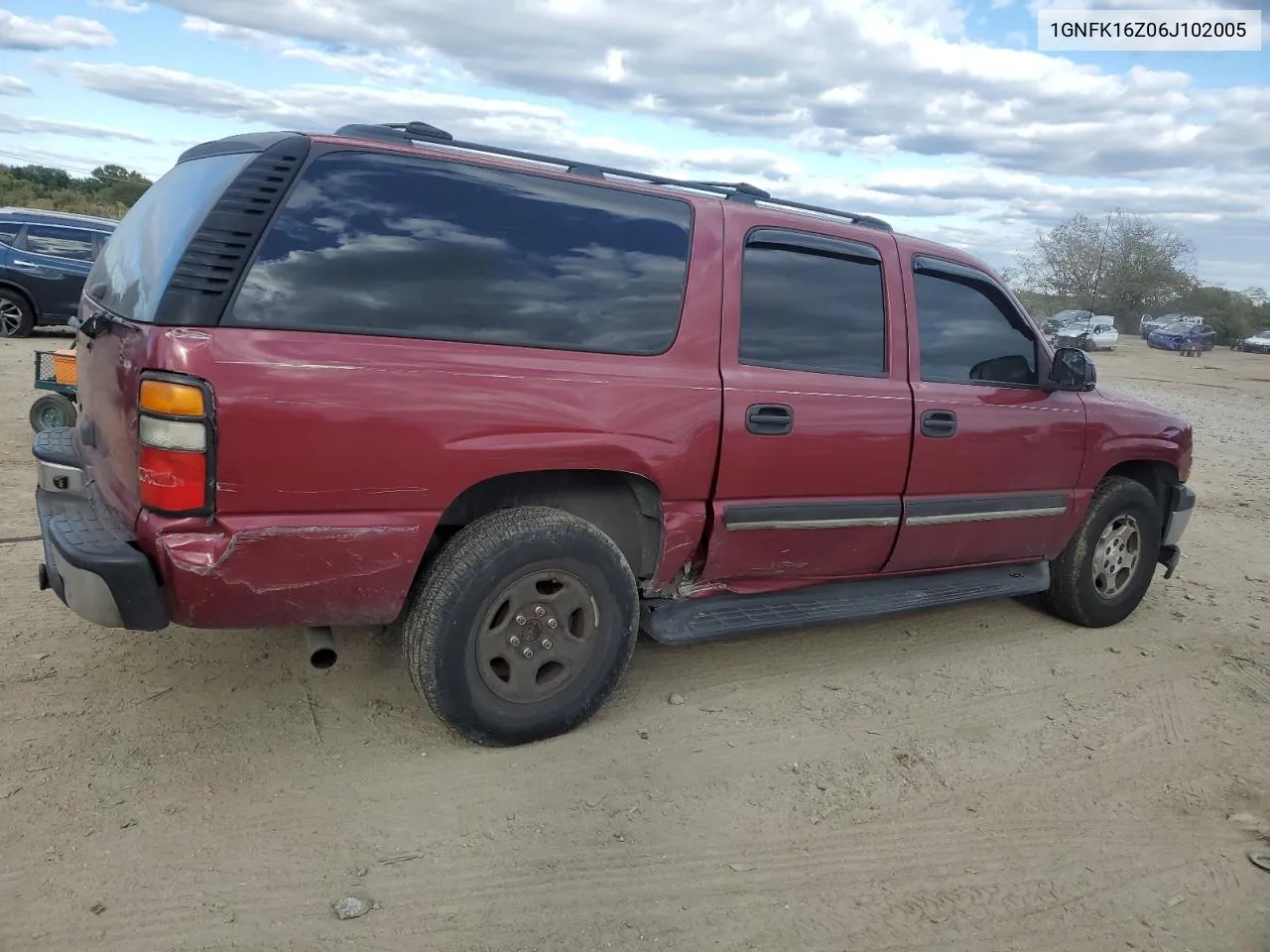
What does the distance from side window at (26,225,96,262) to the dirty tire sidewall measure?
40.1ft

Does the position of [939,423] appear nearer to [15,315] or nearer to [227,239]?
[227,239]

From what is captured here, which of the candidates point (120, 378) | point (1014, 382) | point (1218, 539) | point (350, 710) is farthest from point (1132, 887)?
point (1218, 539)

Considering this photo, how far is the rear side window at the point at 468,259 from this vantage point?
281 centimetres

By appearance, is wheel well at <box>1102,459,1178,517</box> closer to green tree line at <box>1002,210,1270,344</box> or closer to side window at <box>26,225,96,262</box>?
side window at <box>26,225,96,262</box>

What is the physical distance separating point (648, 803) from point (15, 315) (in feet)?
43.9

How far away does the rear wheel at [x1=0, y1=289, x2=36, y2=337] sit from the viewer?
42.1 ft

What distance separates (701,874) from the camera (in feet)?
9.17

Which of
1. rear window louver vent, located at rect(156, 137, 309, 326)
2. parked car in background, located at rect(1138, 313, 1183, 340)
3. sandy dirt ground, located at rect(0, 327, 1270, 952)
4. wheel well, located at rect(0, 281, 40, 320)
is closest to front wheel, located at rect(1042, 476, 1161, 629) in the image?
sandy dirt ground, located at rect(0, 327, 1270, 952)

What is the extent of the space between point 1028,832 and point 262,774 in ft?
8.26

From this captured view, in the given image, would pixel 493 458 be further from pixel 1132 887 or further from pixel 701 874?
pixel 1132 887

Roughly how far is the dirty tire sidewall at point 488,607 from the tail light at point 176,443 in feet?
2.56

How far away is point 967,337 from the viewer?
4375mm

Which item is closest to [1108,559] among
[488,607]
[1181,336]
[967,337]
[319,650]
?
[967,337]

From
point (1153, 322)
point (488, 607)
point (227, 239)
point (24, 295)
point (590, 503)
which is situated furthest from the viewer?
point (1153, 322)
